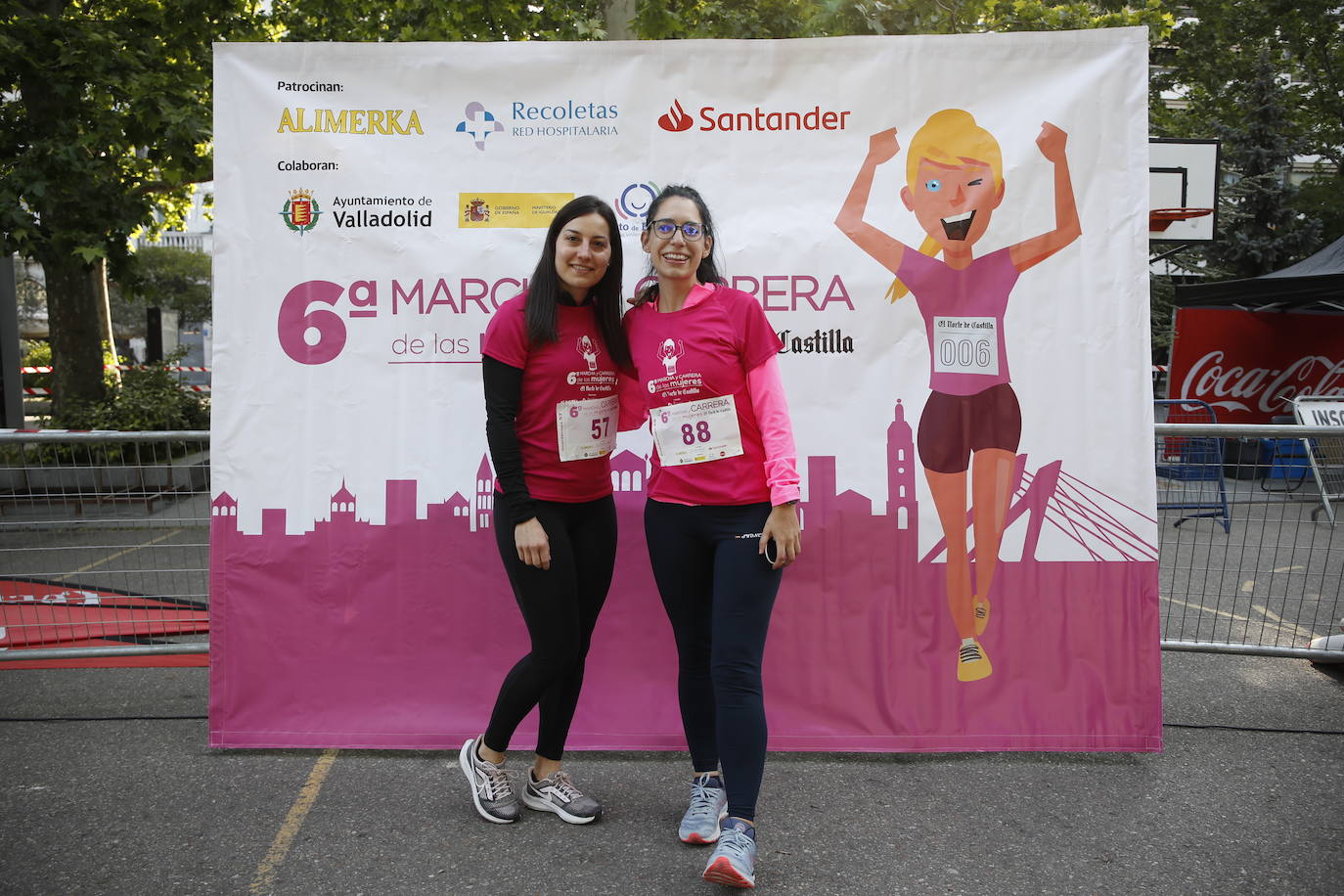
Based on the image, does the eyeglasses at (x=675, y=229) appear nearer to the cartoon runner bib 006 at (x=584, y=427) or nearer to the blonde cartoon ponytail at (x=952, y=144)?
the cartoon runner bib 006 at (x=584, y=427)

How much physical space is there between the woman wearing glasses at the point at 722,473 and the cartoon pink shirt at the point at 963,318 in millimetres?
1055

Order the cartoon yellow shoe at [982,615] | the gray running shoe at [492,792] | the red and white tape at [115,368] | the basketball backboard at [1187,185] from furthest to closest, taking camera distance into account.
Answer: the red and white tape at [115,368] → the basketball backboard at [1187,185] → the cartoon yellow shoe at [982,615] → the gray running shoe at [492,792]

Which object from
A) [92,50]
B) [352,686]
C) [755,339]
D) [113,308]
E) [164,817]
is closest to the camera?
[755,339]

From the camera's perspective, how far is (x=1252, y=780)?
142 inches

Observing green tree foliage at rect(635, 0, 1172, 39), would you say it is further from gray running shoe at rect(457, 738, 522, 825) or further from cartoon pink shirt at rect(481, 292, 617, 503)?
gray running shoe at rect(457, 738, 522, 825)

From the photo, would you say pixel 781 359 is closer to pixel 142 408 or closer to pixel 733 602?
pixel 733 602

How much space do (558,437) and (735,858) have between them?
1.35m

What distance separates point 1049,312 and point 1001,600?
1142 mm

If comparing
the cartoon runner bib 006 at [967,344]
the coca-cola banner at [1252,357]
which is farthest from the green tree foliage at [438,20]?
the coca-cola banner at [1252,357]

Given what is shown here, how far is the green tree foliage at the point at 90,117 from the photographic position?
348 inches

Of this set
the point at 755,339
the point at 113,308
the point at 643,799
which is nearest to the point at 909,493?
the point at 755,339

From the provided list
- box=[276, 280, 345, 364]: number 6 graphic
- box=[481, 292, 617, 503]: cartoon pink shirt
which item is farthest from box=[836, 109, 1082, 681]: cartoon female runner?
box=[276, 280, 345, 364]: number 6 graphic

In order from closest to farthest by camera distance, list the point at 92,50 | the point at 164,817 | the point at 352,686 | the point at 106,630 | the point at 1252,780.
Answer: the point at 164,817
the point at 1252,780
the point at 352,686
the point at 106,630
the point at 92,50

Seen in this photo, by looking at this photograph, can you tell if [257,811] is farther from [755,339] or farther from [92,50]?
[92,50]
